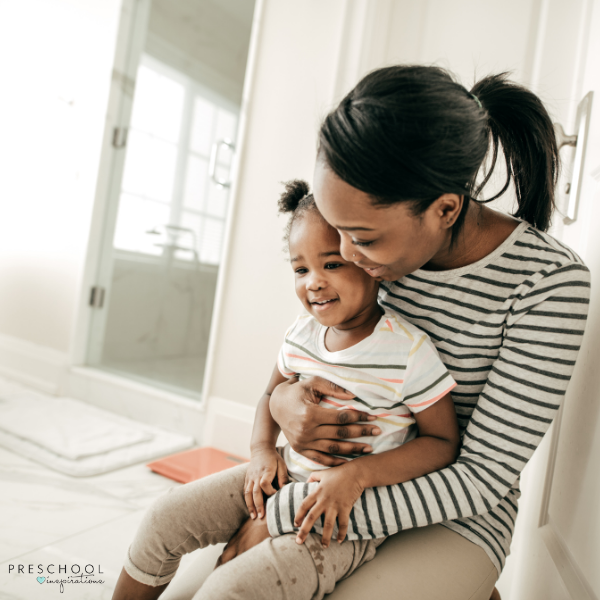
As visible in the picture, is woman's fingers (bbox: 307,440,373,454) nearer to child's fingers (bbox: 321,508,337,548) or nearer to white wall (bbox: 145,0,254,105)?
child's fingers (bbox: 321,508,337,548)

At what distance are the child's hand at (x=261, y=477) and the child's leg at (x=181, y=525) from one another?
1.6 inches

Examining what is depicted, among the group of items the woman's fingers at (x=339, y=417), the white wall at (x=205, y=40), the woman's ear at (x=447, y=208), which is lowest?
the woman's fingers at (x=339, y=417)

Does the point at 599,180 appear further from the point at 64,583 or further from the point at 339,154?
the point at 64,583

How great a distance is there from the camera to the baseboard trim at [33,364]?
2479 millimetres

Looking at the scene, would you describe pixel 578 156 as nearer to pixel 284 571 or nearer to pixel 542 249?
pixel 542 249

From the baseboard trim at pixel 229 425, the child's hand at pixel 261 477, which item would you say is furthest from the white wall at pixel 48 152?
the child's hand at pixel 261 477

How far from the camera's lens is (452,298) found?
0.80 m

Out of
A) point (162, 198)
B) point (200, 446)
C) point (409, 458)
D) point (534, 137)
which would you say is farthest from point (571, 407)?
point (162, 198)

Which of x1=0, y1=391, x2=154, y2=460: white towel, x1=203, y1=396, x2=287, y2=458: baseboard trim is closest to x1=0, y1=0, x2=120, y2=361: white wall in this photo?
x1=0, y1=391, x2=154, y2=460: white towel

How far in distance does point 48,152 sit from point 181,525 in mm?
2406

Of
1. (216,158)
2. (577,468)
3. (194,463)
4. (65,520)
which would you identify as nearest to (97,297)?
(216,158)

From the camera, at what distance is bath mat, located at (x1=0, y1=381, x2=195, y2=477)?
1719 mm

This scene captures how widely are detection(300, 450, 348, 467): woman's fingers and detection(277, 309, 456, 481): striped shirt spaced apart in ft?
0.05

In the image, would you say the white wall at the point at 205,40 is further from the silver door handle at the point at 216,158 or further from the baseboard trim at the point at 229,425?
the baseboard trim at the point at 229,425
